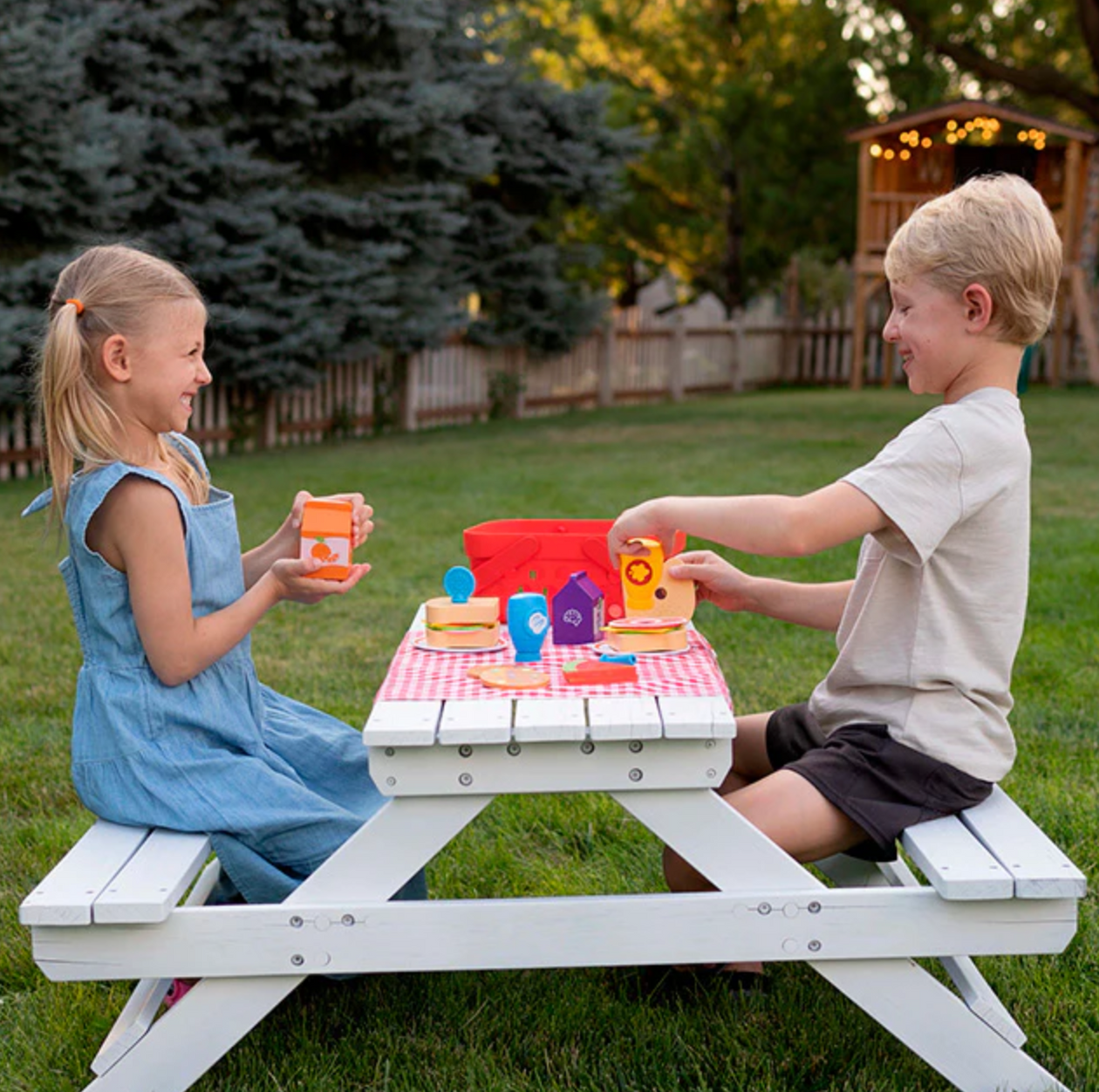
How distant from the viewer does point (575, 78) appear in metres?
26.0

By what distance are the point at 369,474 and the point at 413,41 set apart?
4.71 metres

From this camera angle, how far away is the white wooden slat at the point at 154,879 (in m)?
2.07

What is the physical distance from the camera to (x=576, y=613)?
259cm

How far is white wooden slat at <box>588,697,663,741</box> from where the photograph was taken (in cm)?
207

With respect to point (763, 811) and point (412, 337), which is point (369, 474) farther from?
point (763, 811)

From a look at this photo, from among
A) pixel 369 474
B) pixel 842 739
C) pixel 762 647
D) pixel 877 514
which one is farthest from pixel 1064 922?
pixel 369 474

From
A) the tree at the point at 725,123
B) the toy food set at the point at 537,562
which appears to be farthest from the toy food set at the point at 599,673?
the tree at the point at 725,123

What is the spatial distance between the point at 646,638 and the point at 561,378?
15.2 meters

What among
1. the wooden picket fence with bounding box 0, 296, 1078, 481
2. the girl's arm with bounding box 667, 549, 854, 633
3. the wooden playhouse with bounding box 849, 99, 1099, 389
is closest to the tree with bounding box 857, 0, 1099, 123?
the wooden playhouse with bounding box 849, 99, 1099, 389

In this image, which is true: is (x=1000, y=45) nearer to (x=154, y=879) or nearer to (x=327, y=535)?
(x=327, y=535)

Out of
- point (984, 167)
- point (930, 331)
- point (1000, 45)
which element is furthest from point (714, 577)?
point (1000, 45)

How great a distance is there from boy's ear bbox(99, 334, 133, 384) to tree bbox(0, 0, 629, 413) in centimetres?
704

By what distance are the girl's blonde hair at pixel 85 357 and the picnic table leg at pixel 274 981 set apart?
828 millimetres

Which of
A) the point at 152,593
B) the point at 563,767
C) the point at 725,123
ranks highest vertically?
the point at 725,123
